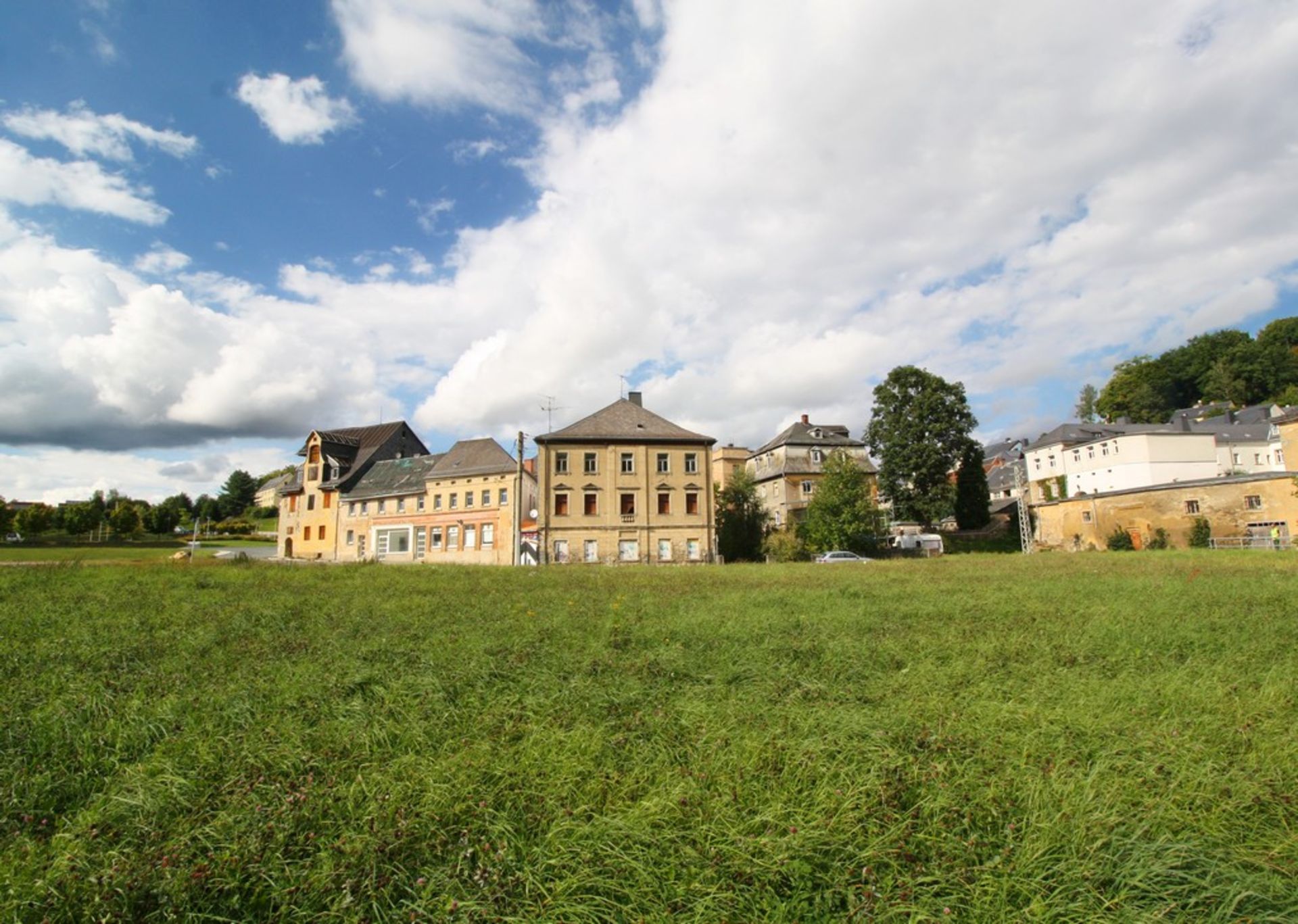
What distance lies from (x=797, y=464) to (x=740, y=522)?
12.8 meters

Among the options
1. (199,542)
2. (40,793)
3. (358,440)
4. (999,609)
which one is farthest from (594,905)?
(199,542)

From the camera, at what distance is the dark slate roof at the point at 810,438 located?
5853cm

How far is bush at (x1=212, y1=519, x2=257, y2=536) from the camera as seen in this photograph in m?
94.8

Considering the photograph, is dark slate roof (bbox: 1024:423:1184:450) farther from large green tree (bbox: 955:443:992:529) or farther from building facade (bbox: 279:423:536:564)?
building facade (bbox: 279:423:536:564)

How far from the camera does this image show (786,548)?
41.8 metres

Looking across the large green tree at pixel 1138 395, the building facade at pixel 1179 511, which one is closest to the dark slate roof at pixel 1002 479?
the large green tree at pixel 1138 395

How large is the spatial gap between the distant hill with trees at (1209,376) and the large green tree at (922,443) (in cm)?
6150

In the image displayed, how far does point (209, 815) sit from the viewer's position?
3934 millimetres

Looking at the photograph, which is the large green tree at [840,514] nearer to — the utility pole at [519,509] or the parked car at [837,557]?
the parked car at [837,557]

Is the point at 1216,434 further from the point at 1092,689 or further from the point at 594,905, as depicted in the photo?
the point at 594,905

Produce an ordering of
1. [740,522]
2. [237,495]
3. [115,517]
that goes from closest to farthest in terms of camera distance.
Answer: [740,522] → [115,517] → [237,495]

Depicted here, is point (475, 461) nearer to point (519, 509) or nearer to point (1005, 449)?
point (519, 509)

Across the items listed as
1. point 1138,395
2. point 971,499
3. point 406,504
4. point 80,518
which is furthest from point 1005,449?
point 80,518

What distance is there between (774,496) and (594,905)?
57023mm
